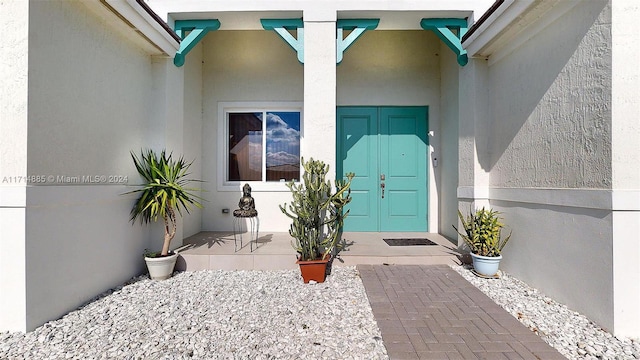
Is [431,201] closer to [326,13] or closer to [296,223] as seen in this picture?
[296,223]

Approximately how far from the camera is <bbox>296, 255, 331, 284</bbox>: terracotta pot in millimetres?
3369

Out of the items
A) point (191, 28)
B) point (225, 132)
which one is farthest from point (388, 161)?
point (191, 28)

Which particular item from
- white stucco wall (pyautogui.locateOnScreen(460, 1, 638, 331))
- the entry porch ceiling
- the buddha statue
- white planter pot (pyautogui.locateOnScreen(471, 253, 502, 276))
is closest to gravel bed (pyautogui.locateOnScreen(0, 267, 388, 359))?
the buddha statue

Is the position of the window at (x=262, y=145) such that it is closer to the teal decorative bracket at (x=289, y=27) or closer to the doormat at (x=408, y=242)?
the teal decorative bracket at (x=289, y=27)

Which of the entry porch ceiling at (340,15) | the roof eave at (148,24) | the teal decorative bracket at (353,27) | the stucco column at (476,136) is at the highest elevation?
the entry porch ceiling at (340,15)

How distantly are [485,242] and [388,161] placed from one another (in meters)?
2.32

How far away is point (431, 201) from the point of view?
5379 mm

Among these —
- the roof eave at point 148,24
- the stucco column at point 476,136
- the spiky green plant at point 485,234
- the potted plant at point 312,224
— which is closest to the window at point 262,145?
the roof eave at point 148,24

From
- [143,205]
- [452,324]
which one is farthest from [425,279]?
[143,205]

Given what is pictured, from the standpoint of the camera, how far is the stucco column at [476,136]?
400 cm

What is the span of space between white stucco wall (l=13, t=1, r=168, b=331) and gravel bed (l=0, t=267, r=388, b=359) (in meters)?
0.33

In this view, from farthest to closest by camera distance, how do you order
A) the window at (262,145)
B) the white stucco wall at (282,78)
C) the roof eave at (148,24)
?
the window at (262,145)
the white stucco wall at (282,78)
the roof eave at (148,24)

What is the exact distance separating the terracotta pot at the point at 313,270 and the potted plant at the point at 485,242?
1909 mm

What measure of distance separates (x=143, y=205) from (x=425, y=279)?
3576 millimetres
